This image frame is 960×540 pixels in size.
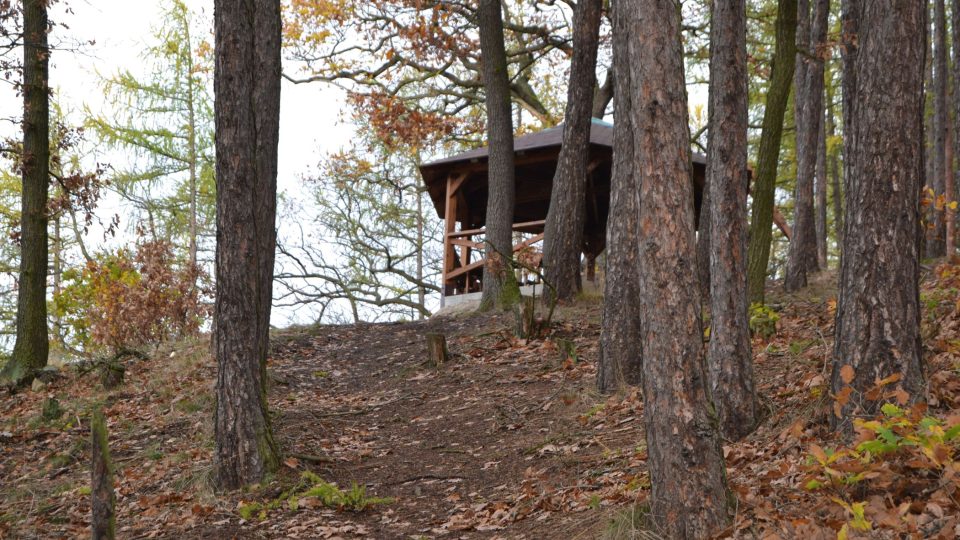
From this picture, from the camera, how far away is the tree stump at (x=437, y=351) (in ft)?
40.0

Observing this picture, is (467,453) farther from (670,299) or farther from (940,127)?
(940,127)

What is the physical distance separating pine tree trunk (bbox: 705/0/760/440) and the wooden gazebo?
8.31 m

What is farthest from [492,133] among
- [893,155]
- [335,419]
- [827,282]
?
[893,155]

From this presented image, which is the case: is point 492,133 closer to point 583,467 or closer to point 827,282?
point 827,282

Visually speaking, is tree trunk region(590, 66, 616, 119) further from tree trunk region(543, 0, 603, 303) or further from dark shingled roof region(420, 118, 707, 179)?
tree trunk region(543, 0, 603, 303)

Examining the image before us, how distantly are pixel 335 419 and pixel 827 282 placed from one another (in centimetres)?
987

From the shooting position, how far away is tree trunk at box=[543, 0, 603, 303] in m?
13.5

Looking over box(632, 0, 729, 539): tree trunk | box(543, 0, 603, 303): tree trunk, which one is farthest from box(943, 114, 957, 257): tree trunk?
box(632, 0, 729, 539): tree trunk

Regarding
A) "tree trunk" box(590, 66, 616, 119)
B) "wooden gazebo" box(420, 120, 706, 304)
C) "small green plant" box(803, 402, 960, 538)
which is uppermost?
"tree trunk" box(590, 66, 616, 119)

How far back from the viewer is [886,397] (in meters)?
5.12

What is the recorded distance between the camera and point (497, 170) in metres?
16.0

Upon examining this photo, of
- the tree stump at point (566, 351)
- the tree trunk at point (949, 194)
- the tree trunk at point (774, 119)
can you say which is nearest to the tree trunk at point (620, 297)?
the tree trunk at point (774, 119)

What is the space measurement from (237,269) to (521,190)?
13.5 meters

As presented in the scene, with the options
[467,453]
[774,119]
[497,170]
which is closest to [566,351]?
[467,453]
